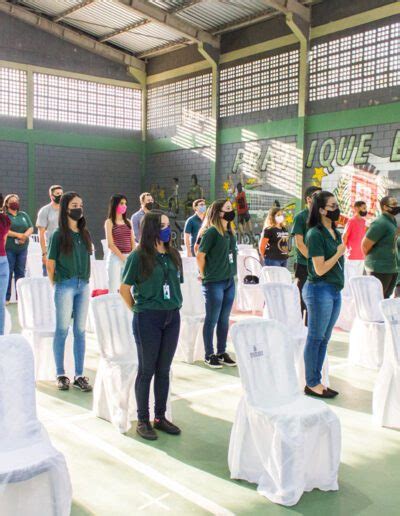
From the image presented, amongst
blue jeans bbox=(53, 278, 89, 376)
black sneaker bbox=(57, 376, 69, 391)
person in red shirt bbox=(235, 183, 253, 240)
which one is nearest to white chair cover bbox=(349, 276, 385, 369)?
blue jeans bbox=(53, 278, 89, 376)

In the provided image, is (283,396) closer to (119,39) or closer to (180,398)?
(180,398)

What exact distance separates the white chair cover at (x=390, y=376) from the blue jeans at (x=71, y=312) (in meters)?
2.40

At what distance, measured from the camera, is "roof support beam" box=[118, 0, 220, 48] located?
47.3 ft

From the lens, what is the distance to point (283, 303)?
18.0 feet

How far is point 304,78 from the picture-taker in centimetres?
1390

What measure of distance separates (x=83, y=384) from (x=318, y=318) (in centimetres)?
203

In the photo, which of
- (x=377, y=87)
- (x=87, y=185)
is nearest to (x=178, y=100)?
(x=87, y=185)

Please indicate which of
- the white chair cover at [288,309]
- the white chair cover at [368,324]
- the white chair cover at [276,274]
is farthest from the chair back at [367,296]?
the white chair cover at [276,274]

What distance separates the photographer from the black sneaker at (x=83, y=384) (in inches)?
202

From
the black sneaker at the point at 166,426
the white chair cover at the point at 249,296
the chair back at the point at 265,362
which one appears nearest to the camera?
the chair back at the point at 265,362

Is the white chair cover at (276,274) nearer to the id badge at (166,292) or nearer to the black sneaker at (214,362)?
the black sneaker at (214,362)

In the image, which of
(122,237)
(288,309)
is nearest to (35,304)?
(122,237)

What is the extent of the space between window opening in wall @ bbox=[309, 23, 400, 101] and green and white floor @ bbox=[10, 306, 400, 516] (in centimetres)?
886

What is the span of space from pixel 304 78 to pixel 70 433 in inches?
453
